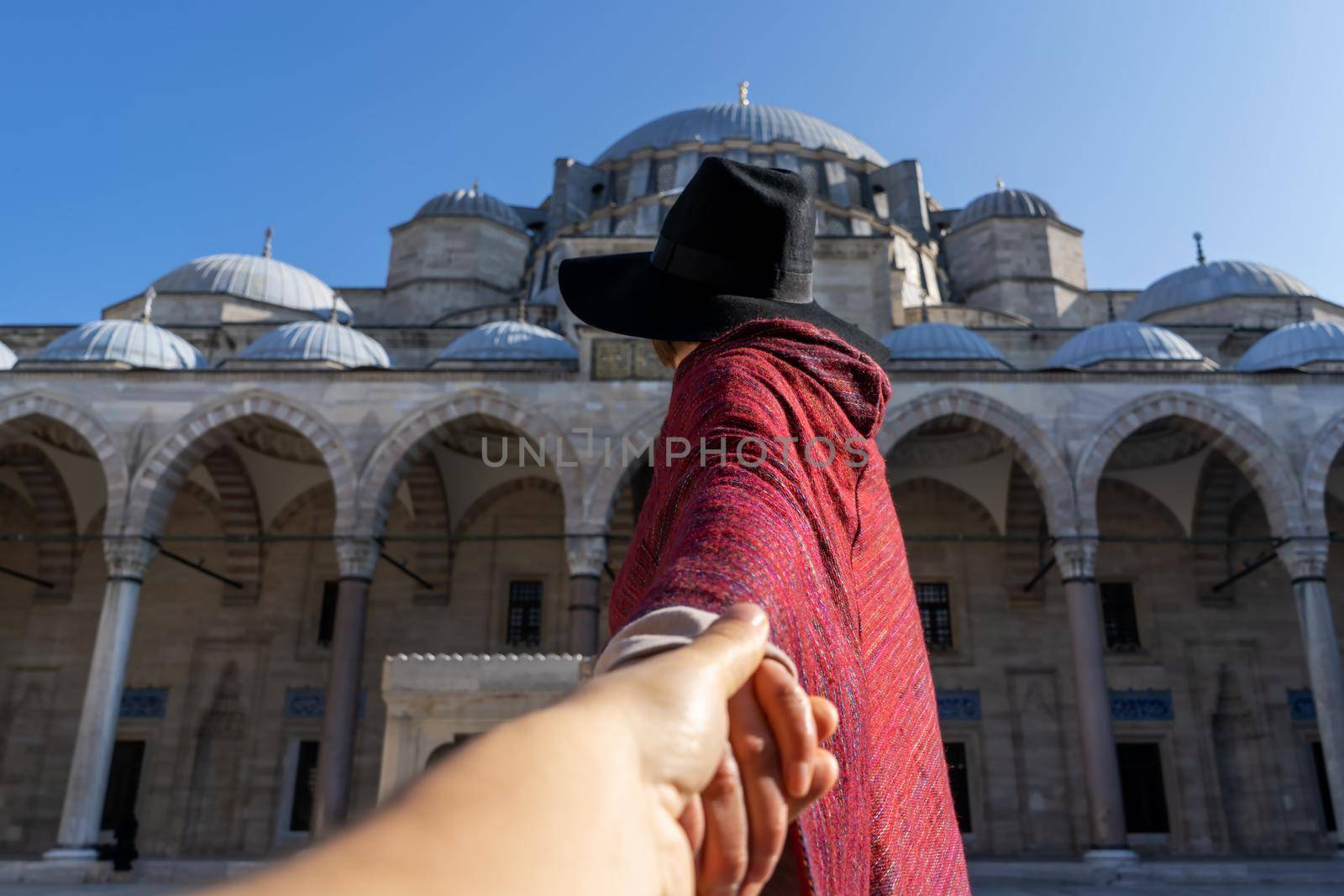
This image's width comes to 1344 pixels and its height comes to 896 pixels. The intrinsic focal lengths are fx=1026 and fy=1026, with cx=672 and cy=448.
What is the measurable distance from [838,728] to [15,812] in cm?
1704

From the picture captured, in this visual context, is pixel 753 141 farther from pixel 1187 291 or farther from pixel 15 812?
pixel 15 812

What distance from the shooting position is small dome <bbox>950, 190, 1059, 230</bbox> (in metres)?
21.7

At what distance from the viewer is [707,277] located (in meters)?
1.31

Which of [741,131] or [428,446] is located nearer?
[428,446]

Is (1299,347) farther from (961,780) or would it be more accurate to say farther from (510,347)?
(510,347)

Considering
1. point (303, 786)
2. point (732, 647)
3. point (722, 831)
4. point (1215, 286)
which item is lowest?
point (722, 831)

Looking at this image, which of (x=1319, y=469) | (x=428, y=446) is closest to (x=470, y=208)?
(x=428, y=446)

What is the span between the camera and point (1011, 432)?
12297 mm

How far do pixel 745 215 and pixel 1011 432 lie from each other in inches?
461

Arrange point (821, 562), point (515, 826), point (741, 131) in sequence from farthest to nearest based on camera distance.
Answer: point (741, 131) < point (821, 562) < point (515, 826)

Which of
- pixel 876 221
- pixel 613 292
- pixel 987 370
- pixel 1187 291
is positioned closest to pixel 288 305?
pixel 876 221

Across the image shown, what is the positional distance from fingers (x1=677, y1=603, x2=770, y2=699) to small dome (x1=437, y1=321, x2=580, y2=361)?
46.5ft

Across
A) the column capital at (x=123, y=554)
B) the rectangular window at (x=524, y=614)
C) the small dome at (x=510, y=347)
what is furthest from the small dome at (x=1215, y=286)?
the column capital at (x=123, y=554)

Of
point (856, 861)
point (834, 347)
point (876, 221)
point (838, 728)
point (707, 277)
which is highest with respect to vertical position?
point (876, 221)
